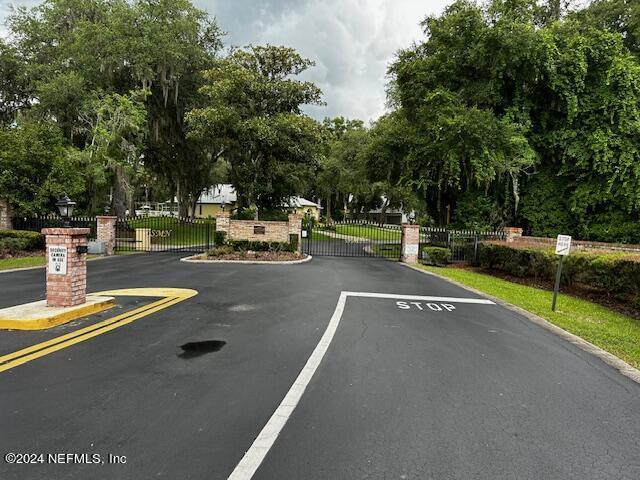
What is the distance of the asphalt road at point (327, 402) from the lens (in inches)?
104

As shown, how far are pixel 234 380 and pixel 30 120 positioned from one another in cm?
2639

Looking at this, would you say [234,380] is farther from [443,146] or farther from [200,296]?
[443,146]

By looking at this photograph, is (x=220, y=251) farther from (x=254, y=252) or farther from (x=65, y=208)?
(x=65, y=208)

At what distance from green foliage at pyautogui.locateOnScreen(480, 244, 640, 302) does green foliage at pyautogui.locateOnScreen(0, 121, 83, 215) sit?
17.9 metres

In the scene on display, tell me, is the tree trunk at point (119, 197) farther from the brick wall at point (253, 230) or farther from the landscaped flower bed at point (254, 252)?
the landscaped flower bed at point (254, 252)

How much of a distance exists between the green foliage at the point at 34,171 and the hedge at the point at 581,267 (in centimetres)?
1792

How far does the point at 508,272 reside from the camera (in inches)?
551

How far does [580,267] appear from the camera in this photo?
10297 mm

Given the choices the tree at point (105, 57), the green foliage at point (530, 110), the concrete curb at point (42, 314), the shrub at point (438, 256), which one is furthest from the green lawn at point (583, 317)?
the tree at point (105, 57)

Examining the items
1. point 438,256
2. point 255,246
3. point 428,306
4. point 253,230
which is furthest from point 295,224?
point 428,306

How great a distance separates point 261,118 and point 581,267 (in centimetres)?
1551

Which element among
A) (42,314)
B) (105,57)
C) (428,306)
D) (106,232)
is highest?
(105,57)

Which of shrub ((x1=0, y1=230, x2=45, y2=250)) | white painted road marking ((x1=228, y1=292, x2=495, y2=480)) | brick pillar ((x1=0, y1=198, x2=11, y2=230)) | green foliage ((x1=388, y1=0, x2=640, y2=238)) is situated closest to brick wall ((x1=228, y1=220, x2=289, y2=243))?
shrub ((x1=0, y1=230, x2=45, y2=250))

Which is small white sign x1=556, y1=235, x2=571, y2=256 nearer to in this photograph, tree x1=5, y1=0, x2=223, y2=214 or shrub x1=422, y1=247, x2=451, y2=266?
shrub x1=422, y1=247, x2=451, y2=266
